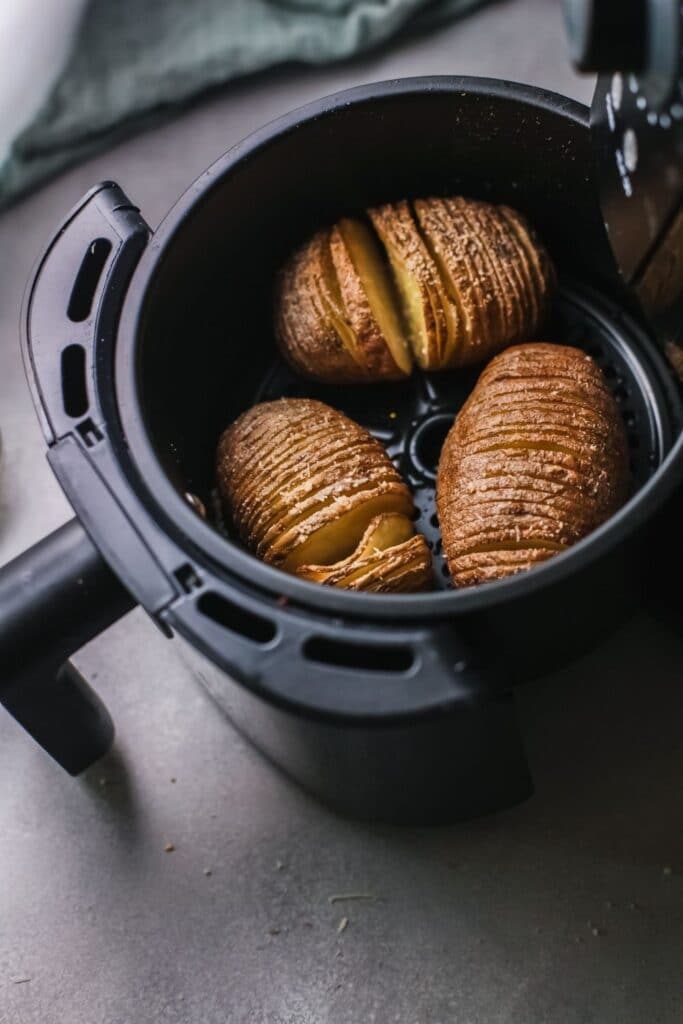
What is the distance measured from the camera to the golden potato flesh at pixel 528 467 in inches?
34.2

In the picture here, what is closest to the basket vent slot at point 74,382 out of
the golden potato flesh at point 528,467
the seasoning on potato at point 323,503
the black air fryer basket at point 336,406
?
the black air fryer basket at point 336,406

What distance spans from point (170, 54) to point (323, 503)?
32.0 inches

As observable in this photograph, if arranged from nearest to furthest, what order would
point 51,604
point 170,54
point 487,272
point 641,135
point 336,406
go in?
point 641,135 < point 51,604 < point 487,272 < point 336,406 < point 170,54

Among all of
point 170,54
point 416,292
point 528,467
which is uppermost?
point 170,54

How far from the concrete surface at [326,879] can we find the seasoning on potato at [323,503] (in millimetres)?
264

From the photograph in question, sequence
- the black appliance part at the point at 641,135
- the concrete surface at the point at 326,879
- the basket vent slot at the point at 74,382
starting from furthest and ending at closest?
the concrete surface at the point at 326,879 < the basket vent slot at the point at 74,382 < the black appliance part at the point at 641,135

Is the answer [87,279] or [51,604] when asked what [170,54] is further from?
[51,604]

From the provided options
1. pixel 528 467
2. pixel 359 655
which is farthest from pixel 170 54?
pixel 359 655

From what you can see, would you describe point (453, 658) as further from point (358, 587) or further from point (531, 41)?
point (531, 41)

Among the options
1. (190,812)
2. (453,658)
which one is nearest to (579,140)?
(453,658)

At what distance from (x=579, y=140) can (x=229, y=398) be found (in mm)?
421

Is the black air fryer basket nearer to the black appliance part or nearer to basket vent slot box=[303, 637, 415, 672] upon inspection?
basket vent slot box=[303, 637, 415, 672]

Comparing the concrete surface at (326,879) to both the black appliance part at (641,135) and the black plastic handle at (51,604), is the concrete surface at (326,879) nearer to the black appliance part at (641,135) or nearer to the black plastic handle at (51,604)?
the black plastic handle at (51,604)

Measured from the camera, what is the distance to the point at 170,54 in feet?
4.68
